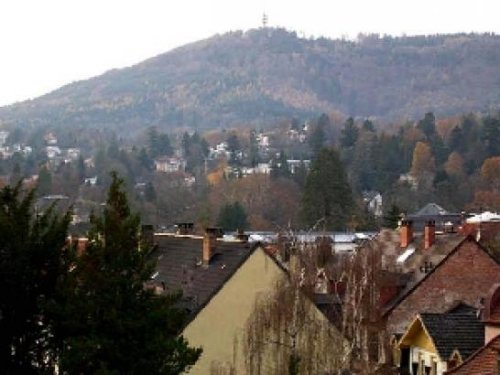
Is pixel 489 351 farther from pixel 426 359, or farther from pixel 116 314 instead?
pixel 426 359

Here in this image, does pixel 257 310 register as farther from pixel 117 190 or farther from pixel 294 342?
pixel 117 190

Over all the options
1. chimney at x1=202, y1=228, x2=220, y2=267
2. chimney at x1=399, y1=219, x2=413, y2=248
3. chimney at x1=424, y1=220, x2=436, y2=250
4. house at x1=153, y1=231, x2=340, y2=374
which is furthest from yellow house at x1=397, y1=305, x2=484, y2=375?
chimney at x1=399, y1=219, x2=413, y2=248

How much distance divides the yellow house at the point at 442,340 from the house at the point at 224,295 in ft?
9.28

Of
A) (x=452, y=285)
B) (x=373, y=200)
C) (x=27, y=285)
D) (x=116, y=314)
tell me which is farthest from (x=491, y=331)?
(x=373, y=200)

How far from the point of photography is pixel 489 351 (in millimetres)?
20266

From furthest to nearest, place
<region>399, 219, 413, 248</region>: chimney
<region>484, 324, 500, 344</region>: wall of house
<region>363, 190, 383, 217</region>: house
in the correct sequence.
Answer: <region>363, 190, 383, 217</region>: house → <region>399, 219, 413, 248</region>: chimney → <region>484, 324, 500, 344</region>: wall of house

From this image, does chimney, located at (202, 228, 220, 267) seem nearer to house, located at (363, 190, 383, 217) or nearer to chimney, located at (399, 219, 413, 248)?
chimney, located at (399, 219, 413, 248)

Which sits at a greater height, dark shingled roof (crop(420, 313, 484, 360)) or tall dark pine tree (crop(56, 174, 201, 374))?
tall dark pine tree (crop(56, 174, 201, 374))

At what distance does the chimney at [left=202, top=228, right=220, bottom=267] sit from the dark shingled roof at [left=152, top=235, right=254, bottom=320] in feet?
0.47

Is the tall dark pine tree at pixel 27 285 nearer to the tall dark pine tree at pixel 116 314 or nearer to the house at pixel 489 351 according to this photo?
the tall dark pine tree at pixel 116 314

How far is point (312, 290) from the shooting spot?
34750 mm

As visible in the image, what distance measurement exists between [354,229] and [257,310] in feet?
207

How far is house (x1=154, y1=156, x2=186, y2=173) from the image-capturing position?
576 ft

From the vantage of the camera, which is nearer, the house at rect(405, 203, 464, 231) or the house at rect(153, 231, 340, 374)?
the house at rect(153, 231, 340, 374)
